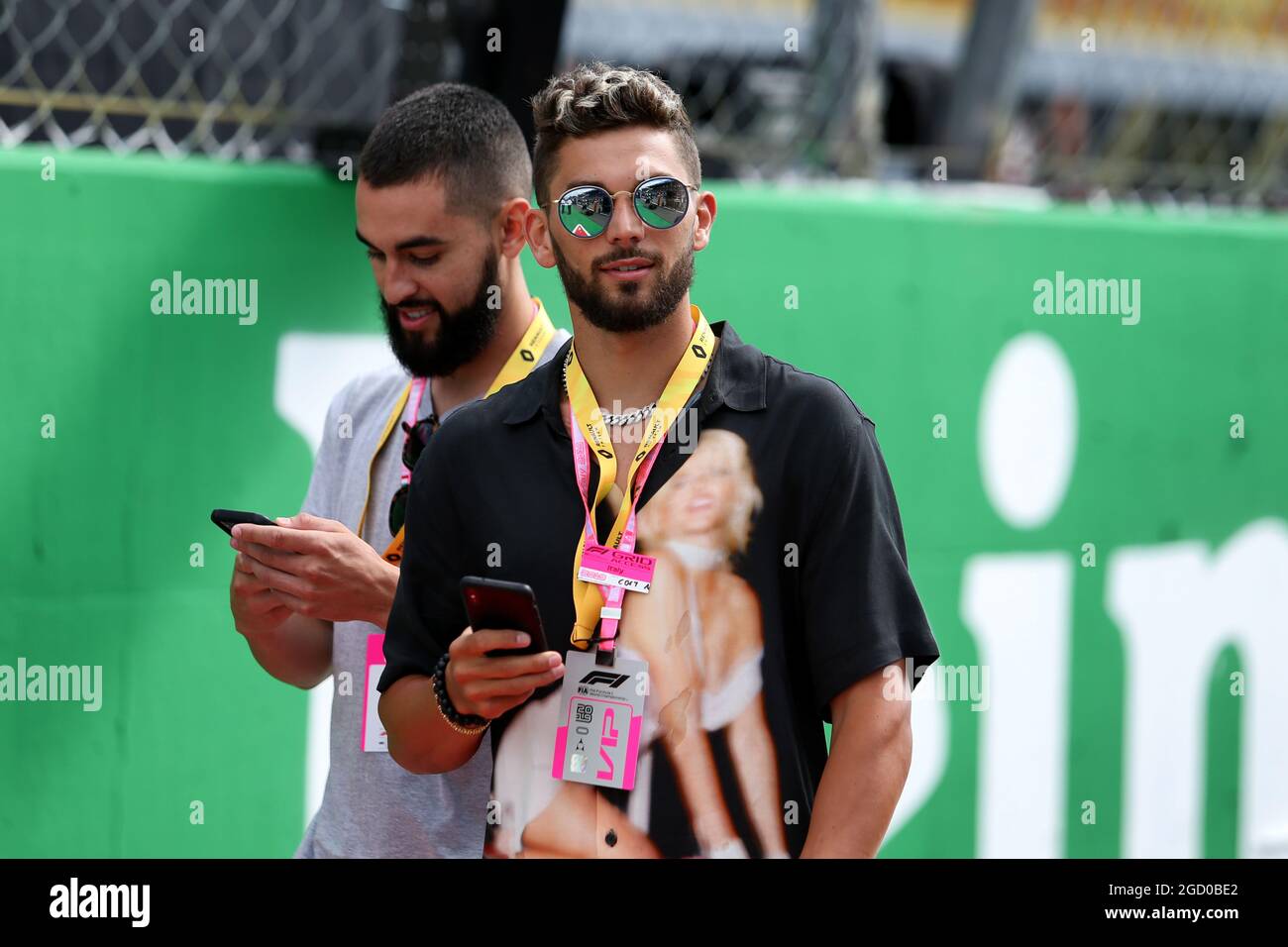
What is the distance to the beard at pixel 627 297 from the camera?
7.48 feet

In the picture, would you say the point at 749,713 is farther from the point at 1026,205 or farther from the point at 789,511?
the point at 1026,205

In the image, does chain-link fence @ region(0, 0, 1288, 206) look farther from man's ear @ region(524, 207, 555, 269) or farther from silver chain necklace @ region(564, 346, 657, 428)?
silver chain necklace @ region(564, 346, 657, 428)

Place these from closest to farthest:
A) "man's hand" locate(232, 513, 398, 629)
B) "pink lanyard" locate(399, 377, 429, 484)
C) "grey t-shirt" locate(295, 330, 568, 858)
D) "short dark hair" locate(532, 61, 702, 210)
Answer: "short dark hair" locate(532, 61, 702, 210) → "man's hand" locate(232, 513, 398, 629) → "grey t-shirt" locate(295, 330, 568, 858) → "pink lanyard" locate(399, 377, 429, 484)

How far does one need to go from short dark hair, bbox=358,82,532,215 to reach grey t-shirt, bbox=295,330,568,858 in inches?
12.2

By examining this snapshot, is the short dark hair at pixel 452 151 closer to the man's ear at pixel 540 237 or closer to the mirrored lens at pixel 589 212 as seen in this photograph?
the man's ear at pixel 540 237

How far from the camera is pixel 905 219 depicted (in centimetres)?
453

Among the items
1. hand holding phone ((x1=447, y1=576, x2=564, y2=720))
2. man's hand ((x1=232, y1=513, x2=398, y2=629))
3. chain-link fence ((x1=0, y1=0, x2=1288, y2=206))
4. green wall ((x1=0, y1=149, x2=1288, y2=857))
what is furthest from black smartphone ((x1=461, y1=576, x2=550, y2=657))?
green wall ((x1=0, y1=149, x2=1288, y2=857))

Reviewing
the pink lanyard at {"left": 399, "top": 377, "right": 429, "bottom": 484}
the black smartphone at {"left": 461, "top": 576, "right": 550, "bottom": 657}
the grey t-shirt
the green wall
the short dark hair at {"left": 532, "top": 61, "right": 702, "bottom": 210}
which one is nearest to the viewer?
the black smartphone at {"left": 461, "top": 576, "right": 550, "bottom": 657}

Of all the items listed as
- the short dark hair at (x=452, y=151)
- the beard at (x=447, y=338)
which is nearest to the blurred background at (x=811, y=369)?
the short dark hair at (x=452, y=151)

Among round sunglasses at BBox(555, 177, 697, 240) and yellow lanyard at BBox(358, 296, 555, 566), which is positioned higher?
round sunglasses at BBox(555, 177, 697, 240)

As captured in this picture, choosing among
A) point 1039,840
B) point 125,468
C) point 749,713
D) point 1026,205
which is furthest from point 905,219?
point 749,713

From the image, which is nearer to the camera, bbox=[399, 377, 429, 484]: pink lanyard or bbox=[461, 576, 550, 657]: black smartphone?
bbox=[461, 576, 550, 657]: black smartphone

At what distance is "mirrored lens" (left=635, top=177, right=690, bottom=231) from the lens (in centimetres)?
227

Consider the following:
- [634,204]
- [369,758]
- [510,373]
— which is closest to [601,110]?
[634,204]
